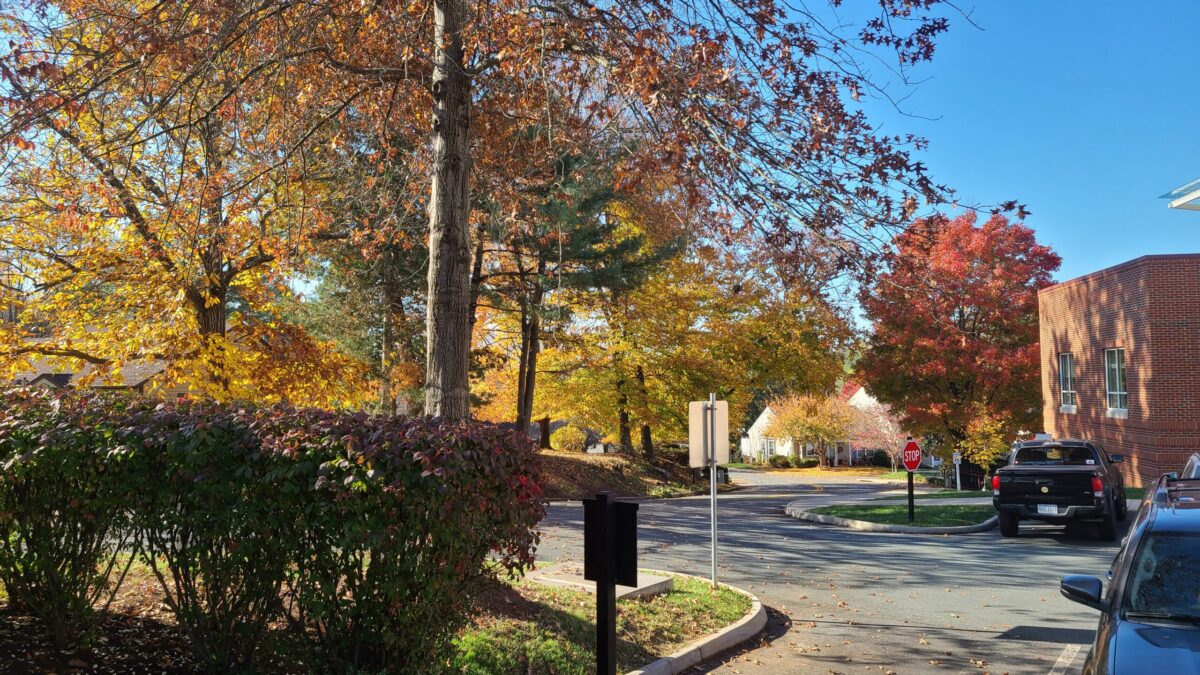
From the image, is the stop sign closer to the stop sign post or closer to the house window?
the stop sign post

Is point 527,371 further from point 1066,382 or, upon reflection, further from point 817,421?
point 817,421

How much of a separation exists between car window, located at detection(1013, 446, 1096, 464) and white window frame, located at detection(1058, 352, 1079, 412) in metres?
13.8

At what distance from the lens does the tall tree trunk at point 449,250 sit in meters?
7.43

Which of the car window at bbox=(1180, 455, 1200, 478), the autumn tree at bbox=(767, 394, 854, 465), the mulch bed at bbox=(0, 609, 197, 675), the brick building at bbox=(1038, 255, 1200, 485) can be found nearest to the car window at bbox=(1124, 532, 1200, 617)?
the car window at bbox=(1180, 455, 1200, 478)

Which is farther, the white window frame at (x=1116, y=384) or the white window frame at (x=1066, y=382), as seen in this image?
the white window frame at (x=1066, y=382)

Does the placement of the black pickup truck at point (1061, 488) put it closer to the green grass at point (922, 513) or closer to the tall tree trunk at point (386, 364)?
the green grass at point (922, 513)

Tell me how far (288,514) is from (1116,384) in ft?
86.6

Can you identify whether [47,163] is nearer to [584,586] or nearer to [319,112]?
[319,112]

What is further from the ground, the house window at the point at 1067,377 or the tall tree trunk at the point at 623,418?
the house window at the point at 1067,377

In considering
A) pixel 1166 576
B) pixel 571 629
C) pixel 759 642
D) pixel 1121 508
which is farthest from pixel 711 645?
pixel 1121 508

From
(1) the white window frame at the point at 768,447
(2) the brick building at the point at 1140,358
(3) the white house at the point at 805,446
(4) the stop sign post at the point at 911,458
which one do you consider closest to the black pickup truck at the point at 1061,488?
(4) the stop sign post at the point at 911,458

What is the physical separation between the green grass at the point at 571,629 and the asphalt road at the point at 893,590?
0.50m

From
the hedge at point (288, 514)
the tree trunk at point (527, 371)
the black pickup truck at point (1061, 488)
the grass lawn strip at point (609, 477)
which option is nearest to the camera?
the hedge at point (288, 514)

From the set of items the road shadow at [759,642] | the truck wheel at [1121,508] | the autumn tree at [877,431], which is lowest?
the road shadow at [759,642]
